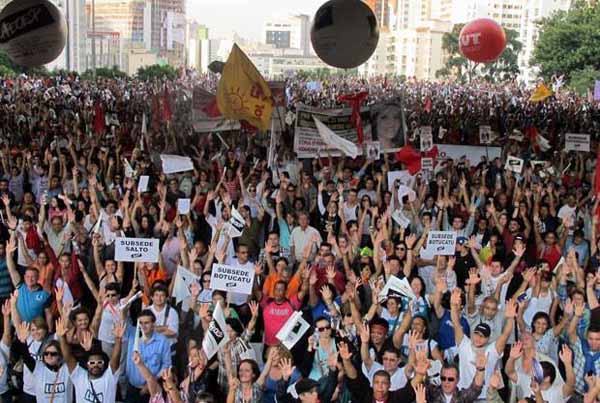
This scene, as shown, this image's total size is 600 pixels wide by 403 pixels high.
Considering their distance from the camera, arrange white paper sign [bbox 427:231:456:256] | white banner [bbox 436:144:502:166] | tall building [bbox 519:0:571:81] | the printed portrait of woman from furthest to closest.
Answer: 1. tall building [bbox 519:0:571:81]
2. white banner [bbox 436:144:502:166]
3. the printed portrait of woman
4. white paper sign [bbox 427:231:456:256]

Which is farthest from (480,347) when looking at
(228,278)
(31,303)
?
(31,303)

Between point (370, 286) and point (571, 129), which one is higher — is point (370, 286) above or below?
below

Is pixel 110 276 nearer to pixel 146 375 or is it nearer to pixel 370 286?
pixel 146 375

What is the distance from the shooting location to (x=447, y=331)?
5508 mm

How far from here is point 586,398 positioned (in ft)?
15.1

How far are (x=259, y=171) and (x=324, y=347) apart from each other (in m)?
4.94

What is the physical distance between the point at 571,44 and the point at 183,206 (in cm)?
4322

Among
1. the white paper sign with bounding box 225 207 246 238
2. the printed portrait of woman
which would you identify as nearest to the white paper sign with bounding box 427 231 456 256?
the white paper sign with bounding box 225 207 246 238

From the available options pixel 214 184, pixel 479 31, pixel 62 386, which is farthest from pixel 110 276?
pixel 479 31

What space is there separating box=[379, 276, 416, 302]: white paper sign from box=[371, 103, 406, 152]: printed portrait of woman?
638 centimetres

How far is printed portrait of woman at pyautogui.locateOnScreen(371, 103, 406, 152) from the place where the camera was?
1190 cm

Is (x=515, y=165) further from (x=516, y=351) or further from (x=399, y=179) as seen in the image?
(x=516, y=351)

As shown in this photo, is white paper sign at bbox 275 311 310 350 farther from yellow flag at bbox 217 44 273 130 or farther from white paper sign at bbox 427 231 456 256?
yellow flag at bbox 217 44 273 130

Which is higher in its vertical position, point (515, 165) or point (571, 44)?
point (571, 44)
